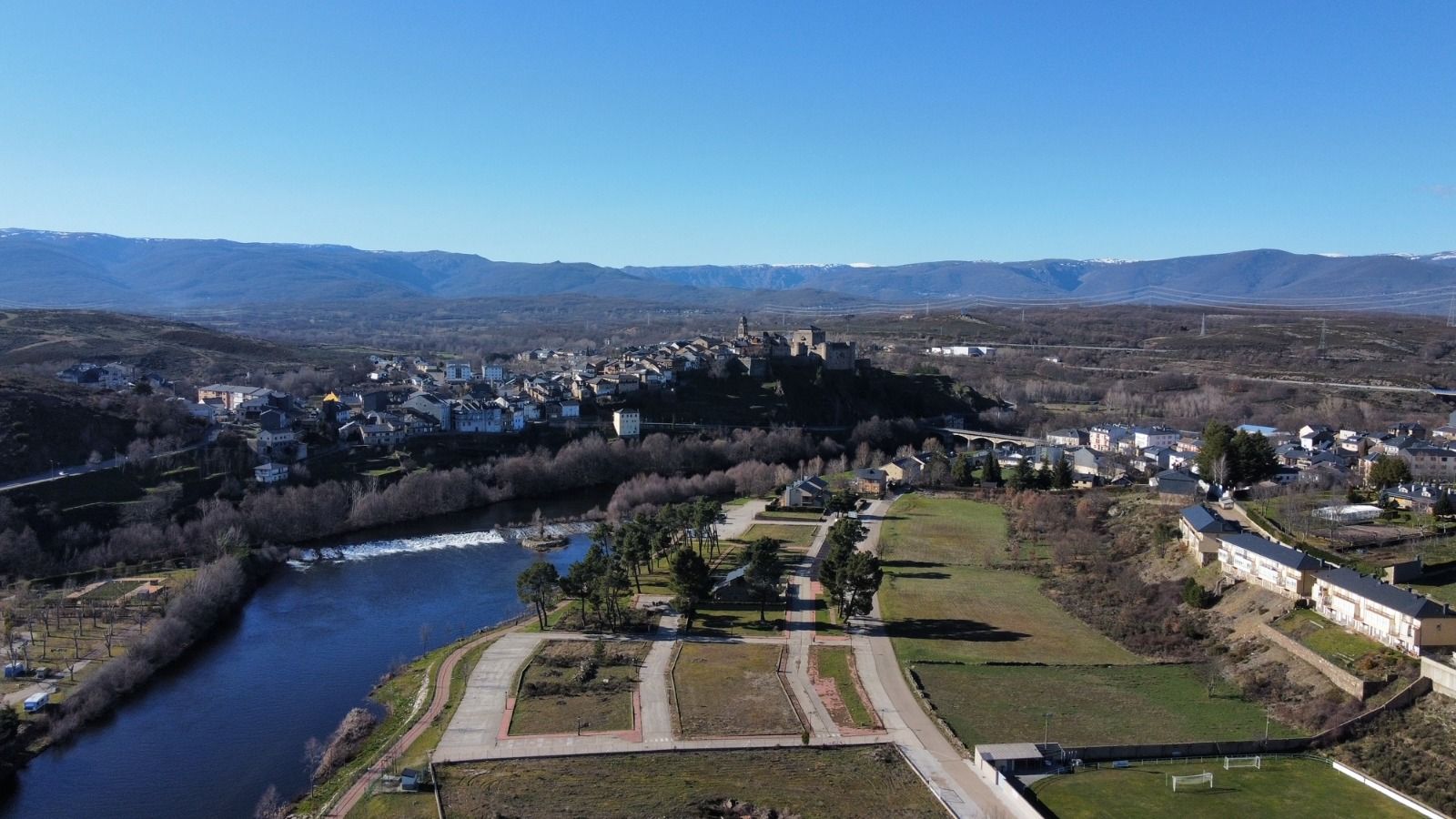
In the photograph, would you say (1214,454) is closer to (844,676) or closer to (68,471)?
(844,676)

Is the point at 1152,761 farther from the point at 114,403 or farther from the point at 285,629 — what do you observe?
the point at 114,403

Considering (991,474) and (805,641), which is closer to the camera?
(805,641)

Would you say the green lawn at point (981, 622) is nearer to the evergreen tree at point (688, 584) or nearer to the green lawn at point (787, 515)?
the evergreen tree at point (688, 584)

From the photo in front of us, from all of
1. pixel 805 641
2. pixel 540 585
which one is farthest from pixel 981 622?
pixel 540 585

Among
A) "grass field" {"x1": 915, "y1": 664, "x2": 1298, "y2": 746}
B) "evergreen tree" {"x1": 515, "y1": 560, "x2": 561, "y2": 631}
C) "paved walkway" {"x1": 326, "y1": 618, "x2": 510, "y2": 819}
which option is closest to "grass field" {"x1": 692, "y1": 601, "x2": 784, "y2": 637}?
"evergreen tree" {"x1": 515, "y1": 560, "x2": 561, "y2": 631}

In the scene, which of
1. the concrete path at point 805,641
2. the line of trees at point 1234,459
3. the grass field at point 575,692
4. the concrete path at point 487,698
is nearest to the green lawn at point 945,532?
the concrete path at point 805,641
